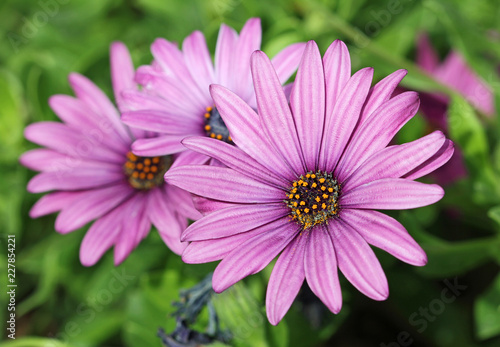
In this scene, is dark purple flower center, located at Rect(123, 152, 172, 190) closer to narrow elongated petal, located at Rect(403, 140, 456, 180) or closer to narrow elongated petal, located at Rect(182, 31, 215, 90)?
narrow elongated petal, located at Rect(182, 31, 215, 90)

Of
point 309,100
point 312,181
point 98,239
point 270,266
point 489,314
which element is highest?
point 309,100

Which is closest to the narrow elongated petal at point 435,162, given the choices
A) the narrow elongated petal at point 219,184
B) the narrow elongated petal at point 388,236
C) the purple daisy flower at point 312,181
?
the purple daisy flower at point 312,181

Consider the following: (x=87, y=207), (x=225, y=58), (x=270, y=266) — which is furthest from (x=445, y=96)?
(x=87, y=207)

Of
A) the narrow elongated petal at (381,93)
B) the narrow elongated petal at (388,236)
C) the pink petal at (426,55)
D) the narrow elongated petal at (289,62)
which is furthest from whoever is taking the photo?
the pink petal at (426,55)

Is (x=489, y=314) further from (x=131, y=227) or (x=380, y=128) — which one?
(x=131, y=227)

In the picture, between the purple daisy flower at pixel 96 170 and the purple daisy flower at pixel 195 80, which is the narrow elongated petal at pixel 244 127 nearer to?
the purple daisy flower at pixel 195 80

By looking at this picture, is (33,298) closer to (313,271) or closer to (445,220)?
(313,271)
